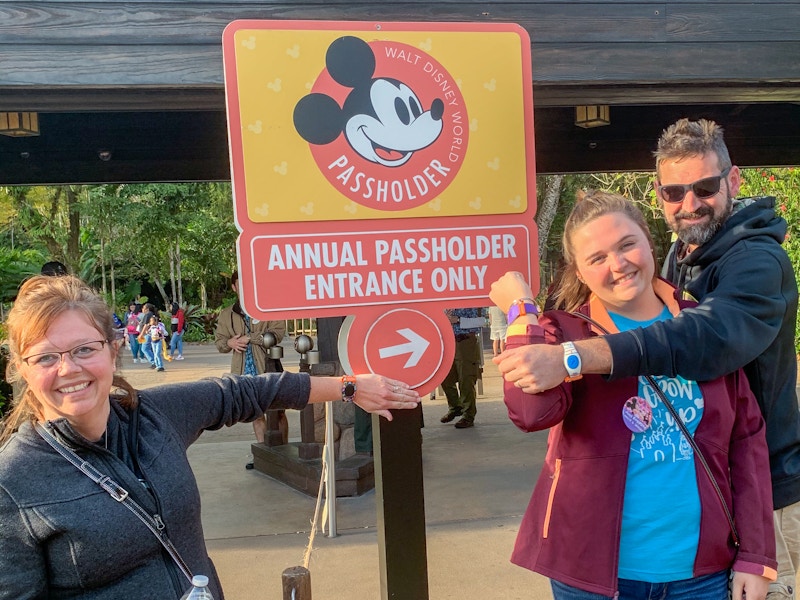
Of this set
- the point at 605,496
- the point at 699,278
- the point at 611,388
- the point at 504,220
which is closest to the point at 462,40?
the point at 504,220

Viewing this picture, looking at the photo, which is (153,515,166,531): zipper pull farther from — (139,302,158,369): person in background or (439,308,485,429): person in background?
(139,302,158,369): person in background

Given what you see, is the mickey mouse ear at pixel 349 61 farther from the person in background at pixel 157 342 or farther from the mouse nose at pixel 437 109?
the person in background at pixel 157 342

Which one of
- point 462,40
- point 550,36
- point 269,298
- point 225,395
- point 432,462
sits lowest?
point 432,462

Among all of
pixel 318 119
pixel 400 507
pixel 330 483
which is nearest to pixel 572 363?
pixel 400 507

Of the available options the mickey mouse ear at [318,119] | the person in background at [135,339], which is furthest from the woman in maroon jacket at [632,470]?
the person in background at [135,339]

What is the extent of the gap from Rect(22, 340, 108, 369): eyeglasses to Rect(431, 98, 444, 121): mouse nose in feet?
3.95

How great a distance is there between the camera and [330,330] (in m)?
6.26

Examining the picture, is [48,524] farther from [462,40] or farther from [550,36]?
[550,36]

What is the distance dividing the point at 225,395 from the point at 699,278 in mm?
1340

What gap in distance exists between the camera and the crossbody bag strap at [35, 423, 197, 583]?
1660 millimetres

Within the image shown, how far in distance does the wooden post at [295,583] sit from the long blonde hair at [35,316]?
3.52 ft

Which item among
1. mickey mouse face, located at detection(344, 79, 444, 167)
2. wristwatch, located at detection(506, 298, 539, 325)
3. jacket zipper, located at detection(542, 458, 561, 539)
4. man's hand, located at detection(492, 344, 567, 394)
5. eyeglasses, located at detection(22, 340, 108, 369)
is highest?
mickey mouse face, located at detection(344, 79, 444, 167)

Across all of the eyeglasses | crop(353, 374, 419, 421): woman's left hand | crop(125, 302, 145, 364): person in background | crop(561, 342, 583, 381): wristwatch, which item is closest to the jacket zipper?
crop(561, 342, 583, 381): wristwatch

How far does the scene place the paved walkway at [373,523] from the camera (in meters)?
4.14
